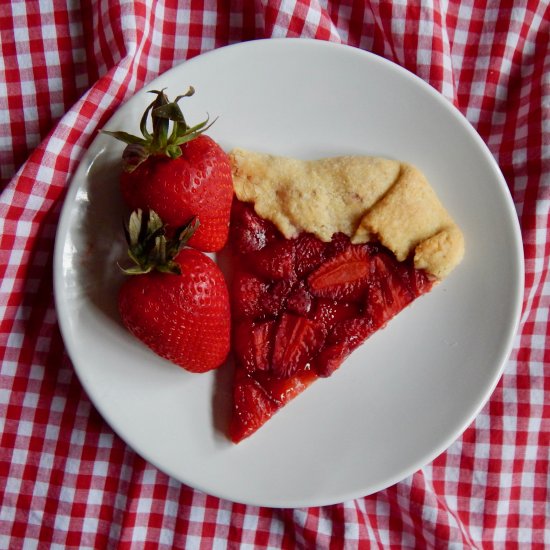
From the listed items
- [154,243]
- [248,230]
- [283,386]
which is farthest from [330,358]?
[154,243]

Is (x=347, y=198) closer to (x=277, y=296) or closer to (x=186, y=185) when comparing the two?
(x=277, y=296)

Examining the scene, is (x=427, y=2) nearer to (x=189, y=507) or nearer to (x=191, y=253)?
(x=191, y=253)

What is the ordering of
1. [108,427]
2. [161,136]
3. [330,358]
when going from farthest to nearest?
[108,427], [330,358], [161,136]

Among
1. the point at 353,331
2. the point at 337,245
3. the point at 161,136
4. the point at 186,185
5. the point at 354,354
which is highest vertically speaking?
the point at 161,136

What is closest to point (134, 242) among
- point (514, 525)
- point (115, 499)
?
point (115, 499)

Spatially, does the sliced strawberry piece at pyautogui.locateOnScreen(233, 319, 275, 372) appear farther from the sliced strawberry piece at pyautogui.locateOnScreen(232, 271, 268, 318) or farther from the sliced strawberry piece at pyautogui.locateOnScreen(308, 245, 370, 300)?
the sliced strawberry piece at pyautogui.locateOnScreen(308, 245, 370, 300)

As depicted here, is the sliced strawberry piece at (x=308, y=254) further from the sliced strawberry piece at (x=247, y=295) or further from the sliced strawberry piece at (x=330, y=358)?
the sliced strawberry piece at (x=330, y=358)

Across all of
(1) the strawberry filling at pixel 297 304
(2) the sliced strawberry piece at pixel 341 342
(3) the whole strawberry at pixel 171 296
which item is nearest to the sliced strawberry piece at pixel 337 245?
(1) the strawberry filling at pixel 297 304

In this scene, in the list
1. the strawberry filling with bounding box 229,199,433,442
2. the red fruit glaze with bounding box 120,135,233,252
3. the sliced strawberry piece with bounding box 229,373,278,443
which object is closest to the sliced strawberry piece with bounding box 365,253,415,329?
the strawberry filling with bounding box 229,199,433,442
